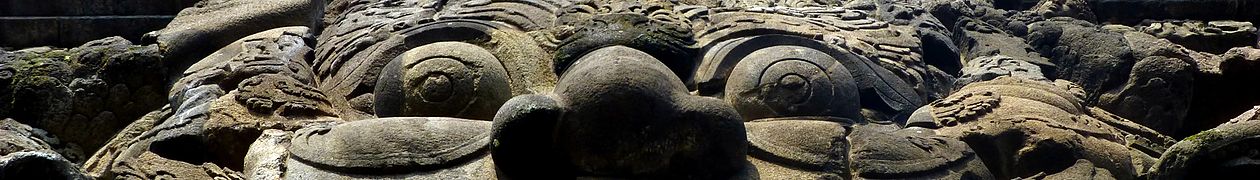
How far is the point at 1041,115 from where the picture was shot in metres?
5.99

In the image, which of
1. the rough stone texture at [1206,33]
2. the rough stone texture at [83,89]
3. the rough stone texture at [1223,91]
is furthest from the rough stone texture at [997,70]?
the rough stone texture at [83,89]

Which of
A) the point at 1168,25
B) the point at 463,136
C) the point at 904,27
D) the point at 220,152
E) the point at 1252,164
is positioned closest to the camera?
the point at 1252,164

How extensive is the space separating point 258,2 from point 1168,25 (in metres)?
2.93

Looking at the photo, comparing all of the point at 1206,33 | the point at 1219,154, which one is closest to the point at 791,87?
the point at 1219,154

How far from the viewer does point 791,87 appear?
236 inches

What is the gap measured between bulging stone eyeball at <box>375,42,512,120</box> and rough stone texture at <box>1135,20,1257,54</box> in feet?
8.25

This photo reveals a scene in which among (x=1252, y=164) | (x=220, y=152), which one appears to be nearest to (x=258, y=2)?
(x=220, y=152)

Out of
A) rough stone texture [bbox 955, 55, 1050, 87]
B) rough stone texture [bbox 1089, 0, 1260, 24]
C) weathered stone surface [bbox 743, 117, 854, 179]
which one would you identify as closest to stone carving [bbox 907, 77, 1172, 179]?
rough stone texture [bbox 955, 55, 1050, 87]

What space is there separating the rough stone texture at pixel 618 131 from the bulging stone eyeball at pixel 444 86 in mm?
743

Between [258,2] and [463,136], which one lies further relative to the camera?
[258,2]

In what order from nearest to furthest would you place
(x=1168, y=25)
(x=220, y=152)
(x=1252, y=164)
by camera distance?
(x=1252, y=164)
(x=220, y=152)
(x=1168, y=25)

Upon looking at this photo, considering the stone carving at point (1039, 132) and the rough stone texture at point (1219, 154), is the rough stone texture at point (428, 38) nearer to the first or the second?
the stone carving at point (1039, 132)

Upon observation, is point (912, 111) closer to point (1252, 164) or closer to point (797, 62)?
point (797, 62)

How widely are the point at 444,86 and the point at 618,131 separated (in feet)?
3.21
